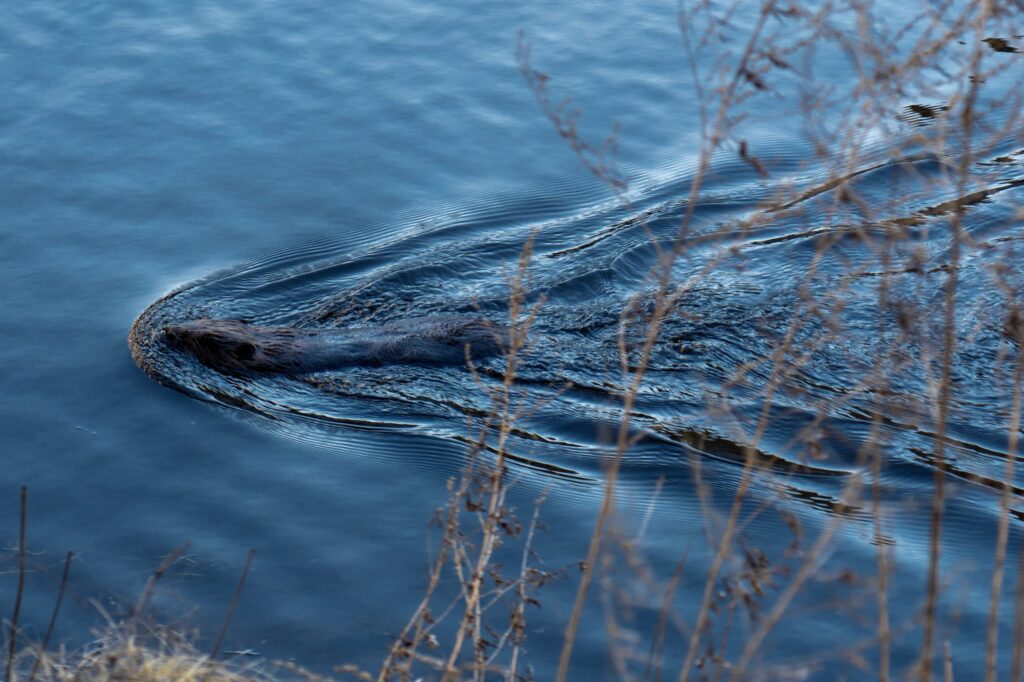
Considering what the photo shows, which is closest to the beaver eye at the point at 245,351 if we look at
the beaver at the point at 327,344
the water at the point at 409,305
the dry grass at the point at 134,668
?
the beaver at the point at 327,344

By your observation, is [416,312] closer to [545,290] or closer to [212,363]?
[545,290]

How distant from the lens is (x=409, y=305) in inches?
287

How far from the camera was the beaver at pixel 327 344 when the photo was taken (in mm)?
6477

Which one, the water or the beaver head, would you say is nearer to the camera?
the water

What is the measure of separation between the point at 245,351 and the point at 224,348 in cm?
11

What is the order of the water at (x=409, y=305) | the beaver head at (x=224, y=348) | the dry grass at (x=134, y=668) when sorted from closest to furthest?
the dry grass at (x=134, y=668)
the water at (x=409, y=305)
the beaver head at (x=224, y=348)

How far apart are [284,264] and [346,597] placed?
335 cm

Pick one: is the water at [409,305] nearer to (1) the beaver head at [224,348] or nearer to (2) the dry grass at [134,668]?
(1) the beaver head at [224,348]

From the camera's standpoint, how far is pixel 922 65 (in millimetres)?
2502

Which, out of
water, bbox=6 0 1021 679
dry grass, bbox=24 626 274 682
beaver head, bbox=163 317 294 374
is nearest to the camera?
dry grass, bbox=24 626 274 682

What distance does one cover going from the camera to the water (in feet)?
15.5

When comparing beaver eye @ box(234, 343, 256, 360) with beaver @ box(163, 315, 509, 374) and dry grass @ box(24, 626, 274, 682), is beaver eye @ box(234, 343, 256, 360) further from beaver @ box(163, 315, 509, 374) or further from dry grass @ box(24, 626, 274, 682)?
dry grass @ box(24, 626, 274, 682)

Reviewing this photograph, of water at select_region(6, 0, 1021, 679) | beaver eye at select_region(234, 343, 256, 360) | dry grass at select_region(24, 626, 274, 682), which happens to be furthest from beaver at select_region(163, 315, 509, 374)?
dry grass at select_region(24, 626, 274, 682)

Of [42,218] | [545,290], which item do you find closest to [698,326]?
[545,290]
